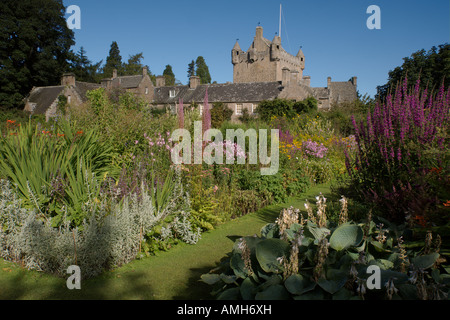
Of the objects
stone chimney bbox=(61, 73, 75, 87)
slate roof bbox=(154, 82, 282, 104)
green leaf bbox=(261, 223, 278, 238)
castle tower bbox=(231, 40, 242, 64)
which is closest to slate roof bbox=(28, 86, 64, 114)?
stone chimney bbox=(61, 73, 75, 87)

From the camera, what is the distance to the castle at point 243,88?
41.4 m

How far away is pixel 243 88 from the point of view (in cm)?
4472

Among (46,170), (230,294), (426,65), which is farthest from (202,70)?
(230,294)

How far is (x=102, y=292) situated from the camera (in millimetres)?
3383

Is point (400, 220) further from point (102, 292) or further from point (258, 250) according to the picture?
point (102, 292)

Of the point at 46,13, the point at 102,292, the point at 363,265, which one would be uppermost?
the point at 46,13

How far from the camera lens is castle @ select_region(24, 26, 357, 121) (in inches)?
1630

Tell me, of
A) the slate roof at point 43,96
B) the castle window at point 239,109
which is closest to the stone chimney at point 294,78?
the castle window at point 239,109

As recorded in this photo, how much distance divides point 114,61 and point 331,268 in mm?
78233

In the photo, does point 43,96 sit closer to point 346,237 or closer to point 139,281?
point 139,281

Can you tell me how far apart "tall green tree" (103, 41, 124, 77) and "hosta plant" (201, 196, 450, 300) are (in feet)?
241
